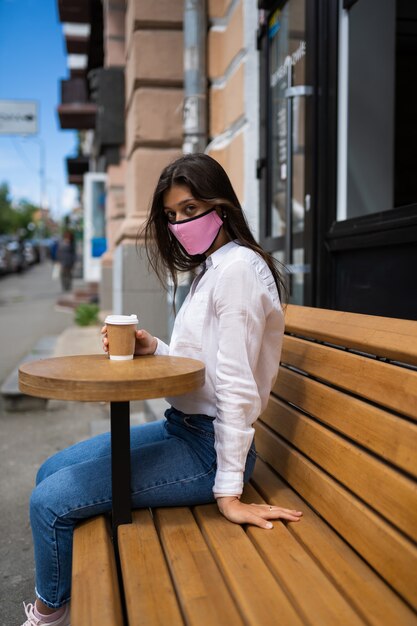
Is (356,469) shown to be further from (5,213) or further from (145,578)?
(5,213)

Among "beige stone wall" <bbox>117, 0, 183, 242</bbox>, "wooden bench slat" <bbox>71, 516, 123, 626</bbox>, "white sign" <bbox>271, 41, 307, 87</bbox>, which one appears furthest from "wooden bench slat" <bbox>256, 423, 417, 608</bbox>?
"beige stone wall" <bbox>117, 0, 183, 242</bbox>

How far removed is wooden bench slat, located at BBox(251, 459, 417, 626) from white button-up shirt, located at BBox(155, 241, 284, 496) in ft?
0.68

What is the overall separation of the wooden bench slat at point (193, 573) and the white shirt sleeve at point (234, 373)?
0.14 meters

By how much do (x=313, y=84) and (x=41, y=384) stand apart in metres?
2.31

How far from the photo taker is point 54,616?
1.75 meters

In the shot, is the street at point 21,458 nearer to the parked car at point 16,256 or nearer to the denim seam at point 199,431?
the denim seam at point 199,431

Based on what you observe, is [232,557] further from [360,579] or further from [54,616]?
[54,616]

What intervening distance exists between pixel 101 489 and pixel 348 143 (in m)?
2.23

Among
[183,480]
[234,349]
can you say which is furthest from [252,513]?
[234,349]

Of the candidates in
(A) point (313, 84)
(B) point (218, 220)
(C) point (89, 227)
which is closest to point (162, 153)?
(A) point (313, 84)

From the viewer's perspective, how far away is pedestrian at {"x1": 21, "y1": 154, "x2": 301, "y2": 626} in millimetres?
1673

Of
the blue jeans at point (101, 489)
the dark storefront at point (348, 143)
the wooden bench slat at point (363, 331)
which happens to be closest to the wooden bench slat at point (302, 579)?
the blue jeans at point (101, 489)

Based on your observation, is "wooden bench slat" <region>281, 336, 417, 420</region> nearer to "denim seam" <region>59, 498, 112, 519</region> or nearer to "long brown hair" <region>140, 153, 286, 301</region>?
"long brown hair" <region>140, 153, 286, 301</region>

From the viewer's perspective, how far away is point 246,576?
137cm
